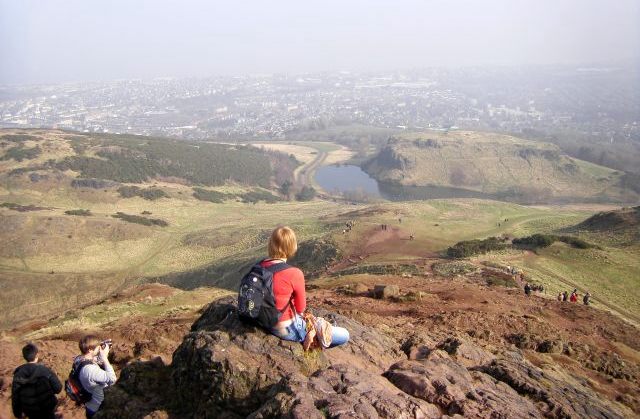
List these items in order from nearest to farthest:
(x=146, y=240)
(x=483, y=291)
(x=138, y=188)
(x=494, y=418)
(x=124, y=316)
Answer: (x=494, y=418) → (x=124, y=316) → (x=483, y=291) → (x=146, y=240) → (x=138, y=188)

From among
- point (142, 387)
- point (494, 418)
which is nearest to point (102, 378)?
point (142, 387)

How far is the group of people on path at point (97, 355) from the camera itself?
23.1ft

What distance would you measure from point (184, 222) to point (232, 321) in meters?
75.0

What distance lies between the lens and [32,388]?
729cm

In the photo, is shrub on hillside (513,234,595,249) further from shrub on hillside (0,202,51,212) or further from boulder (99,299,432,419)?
shrub on hillside (0,202,51,212)

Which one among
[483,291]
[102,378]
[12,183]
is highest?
[102,378]

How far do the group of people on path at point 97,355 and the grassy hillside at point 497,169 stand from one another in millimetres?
124834

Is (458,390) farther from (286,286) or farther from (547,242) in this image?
(547,242)

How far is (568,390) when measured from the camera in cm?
1034

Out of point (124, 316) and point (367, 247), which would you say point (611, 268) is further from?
point (124, 316)

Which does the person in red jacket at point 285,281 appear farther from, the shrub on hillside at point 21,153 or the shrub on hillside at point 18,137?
the shrub on hillside at point 18,137

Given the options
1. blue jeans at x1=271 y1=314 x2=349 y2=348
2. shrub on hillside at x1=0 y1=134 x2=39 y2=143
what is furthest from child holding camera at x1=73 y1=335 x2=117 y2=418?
shrub on hillside at x1=0 y1=134 x2=39 y2=143

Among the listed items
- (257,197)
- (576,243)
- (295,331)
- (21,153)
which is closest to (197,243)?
(576,243)

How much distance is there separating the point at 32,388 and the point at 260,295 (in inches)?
162
